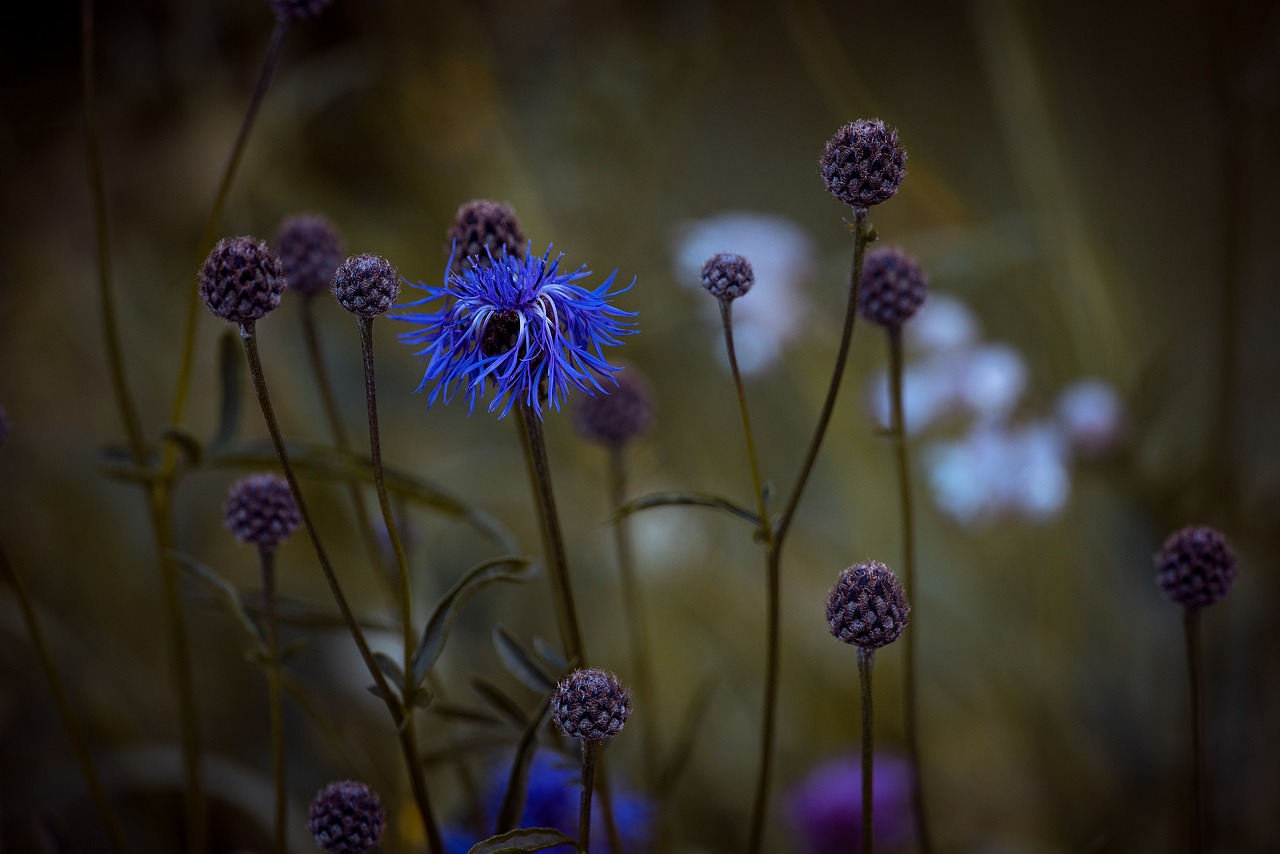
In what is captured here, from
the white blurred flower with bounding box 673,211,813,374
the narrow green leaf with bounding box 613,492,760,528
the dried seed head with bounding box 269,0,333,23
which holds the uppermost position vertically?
the dried seed head with bounding box 269,0,333,23

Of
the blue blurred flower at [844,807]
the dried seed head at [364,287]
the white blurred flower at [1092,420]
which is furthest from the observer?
the white blurred flower at [1092,420]

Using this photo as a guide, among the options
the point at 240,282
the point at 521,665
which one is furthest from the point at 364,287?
the point at 521,665

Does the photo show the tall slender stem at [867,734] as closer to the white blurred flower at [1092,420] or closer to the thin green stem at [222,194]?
the thin green stem at [222,194]

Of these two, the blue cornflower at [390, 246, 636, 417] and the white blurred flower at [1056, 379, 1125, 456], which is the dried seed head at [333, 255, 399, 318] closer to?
the blue cornflower at [390, 246, 636, 417]

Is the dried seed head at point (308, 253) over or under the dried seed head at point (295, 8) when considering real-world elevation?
under

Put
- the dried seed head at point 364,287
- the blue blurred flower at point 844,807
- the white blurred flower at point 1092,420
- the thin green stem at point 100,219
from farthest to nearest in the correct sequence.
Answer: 1. the white blurred flower at point 1092,420
2. the blue blurred flower at point 844,807
3. the thin green stem at point 100,219
4. the dried seed head at point 364,287

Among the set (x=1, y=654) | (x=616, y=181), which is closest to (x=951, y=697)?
(x=616, y=181)

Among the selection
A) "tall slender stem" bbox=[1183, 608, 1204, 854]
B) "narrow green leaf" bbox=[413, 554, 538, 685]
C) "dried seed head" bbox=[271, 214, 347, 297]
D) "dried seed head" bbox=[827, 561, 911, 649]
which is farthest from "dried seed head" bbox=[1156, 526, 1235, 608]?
"dried seed head" bbox=[271, 214, 347, 297]

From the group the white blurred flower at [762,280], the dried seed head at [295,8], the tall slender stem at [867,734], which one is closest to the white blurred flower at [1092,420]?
the white blurred flower at [762,280]
